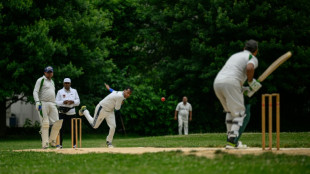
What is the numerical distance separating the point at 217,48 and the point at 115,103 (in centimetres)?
1852

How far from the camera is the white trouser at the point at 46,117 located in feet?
49.5

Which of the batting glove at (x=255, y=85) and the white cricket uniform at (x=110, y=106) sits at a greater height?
the batting glove at (x=255, y=85)

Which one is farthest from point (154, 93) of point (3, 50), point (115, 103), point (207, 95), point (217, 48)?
point (115, 103)

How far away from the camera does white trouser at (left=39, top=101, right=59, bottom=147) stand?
15.1 meters

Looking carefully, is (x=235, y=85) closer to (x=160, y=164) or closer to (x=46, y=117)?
(x=160, y=164)

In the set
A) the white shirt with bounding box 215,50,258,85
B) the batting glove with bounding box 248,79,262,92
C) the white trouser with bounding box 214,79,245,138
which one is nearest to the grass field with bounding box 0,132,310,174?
the white trouser with bounding box 214,79,245,138

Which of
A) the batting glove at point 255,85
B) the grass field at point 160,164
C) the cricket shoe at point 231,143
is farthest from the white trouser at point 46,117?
the batting glove at point 255,85

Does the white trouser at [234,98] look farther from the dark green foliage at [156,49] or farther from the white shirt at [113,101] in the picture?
the dark green foliage at [156,49]

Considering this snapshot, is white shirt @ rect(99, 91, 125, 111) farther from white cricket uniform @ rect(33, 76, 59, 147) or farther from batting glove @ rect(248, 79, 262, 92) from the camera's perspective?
batting glove @ rect(248, 79, 262, 92)

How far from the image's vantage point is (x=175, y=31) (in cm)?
3588

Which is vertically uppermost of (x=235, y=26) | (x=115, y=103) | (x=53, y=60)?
(x=235, y=26)

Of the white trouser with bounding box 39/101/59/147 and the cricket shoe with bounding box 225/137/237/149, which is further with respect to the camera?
the white trouser with bounding box 39/101/59/147

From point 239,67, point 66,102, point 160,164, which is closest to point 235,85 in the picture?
point 239,67

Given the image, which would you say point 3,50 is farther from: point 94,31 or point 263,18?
point 263,18
